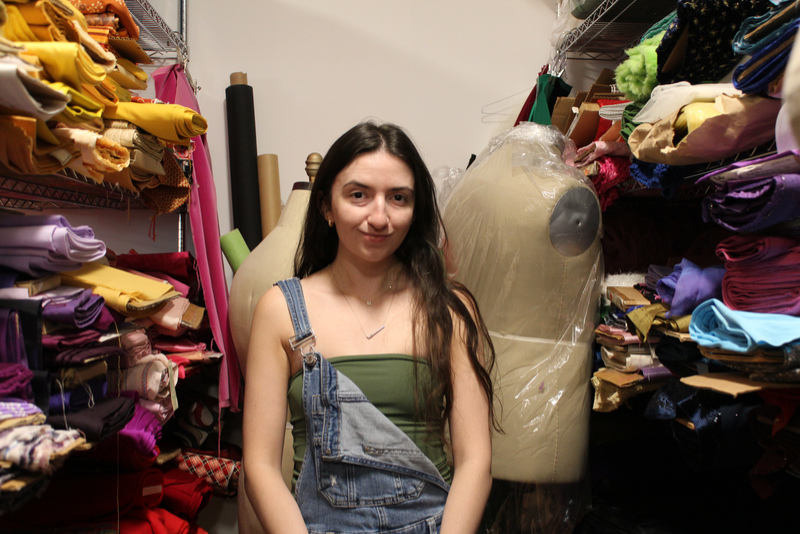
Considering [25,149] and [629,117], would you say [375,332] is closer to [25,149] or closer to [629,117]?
[25,149]

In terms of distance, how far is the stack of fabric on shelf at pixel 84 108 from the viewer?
0.68m

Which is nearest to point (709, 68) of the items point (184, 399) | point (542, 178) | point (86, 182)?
point (542, 178)

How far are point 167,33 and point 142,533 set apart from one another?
1.59m

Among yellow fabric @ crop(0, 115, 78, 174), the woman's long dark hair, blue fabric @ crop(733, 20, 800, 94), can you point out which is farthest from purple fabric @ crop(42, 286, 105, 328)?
blue fabric @ crop(733, 20, 800, 94)

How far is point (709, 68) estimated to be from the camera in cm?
101

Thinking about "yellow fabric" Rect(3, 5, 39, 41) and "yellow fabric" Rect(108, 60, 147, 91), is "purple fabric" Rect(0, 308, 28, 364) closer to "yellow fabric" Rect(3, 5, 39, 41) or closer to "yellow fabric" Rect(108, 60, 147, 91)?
"yellow fabric" Rect(3, 5, 39, 41)

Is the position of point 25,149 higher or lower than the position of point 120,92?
lower

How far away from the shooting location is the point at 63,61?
774mm

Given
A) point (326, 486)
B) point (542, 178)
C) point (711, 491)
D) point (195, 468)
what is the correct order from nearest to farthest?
point (326, 486)
point (542, 178)
point (711, 491)
point (195, 468)

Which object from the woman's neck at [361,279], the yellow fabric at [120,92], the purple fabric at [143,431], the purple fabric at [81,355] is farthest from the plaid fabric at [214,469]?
the yellow fabric at [120,92]

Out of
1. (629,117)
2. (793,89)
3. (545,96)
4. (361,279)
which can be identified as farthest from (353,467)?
(545,96)

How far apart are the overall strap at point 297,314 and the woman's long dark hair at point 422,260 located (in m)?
0.14

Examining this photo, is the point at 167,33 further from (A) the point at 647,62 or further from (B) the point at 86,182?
(A) the point at 647,62

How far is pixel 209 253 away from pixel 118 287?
0.58m
